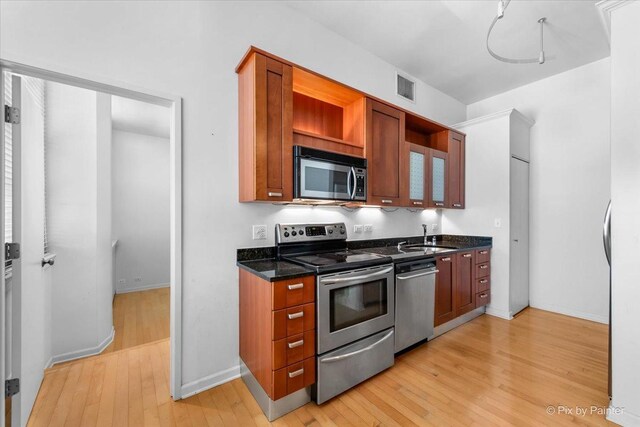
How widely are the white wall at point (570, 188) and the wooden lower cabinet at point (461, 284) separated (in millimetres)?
895

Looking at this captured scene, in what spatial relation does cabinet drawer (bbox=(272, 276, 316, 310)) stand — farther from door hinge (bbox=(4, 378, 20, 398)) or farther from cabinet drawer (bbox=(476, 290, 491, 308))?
cabinet drawer (bbox=(476, 290, 491, 308))

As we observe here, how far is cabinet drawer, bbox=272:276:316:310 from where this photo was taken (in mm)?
1684

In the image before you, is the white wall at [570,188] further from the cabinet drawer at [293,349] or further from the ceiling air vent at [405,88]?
the cabinet drawer at [293,349]

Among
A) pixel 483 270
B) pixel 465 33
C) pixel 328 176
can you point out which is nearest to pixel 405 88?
pixel 465 33

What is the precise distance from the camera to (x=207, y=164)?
81.8 inches

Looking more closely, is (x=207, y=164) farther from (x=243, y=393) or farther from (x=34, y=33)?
(x=243, y=393)

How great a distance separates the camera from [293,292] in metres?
1.75

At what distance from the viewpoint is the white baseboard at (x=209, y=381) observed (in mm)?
1975

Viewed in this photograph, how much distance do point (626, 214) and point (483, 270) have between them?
6.22 ft

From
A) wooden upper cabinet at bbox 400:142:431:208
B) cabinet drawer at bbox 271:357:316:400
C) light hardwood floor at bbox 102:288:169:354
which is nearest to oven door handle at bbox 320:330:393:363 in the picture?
cabinet drawer at bbox 271:357:316:400

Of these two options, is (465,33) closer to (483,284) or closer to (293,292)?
(483,284)

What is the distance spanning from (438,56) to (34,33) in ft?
11.6

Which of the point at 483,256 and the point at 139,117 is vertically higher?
the point at 139,117

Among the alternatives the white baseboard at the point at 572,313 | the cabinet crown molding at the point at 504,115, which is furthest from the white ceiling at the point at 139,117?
the white baseboard at the point at 572,313
